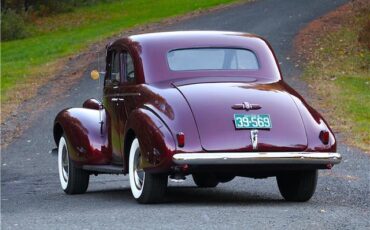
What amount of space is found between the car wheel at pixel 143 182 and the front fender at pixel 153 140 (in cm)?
13

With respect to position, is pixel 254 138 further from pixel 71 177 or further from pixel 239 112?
pixel 71 177

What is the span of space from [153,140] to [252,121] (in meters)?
0.89

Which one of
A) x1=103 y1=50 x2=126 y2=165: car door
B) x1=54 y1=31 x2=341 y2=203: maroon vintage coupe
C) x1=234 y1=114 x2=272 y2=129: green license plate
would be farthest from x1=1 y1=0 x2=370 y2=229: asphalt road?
x1=234 y1=114 x2=272 y2=129: green license plate

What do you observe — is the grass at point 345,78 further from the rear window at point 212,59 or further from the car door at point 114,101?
the car door at point 114,101

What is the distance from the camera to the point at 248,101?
945 centimetres

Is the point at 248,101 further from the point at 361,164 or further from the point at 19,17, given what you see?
the point at 19,17

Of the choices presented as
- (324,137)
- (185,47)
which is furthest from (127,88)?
(324,137)

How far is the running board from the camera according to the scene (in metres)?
10.6

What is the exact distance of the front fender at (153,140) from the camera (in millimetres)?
9156

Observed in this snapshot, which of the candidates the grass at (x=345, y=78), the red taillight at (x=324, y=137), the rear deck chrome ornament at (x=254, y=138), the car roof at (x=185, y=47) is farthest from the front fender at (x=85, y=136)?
the grass at (x=345, y=78)

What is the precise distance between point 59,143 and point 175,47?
235cm

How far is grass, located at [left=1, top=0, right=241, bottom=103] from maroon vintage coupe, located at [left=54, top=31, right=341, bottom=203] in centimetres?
1411

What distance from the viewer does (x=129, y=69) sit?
1080 centimetres

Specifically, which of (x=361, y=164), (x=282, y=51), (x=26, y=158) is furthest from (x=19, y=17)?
(x=361, y=164)
